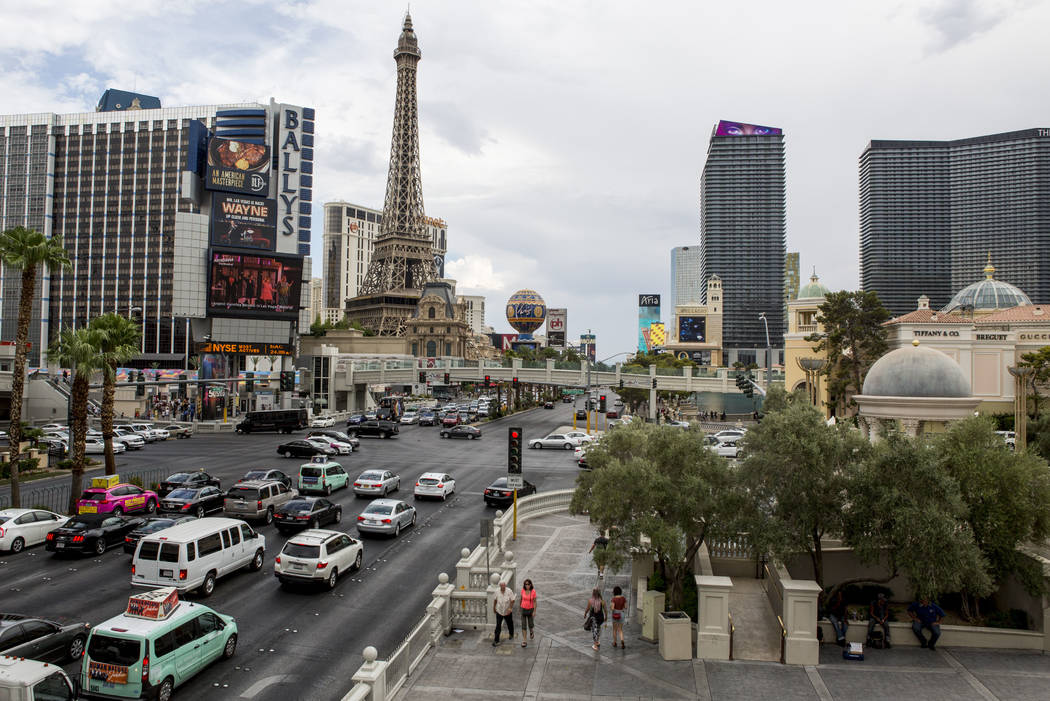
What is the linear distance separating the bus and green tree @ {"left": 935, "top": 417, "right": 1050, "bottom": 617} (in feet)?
185

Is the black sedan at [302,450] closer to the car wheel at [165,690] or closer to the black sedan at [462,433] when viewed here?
the black sedan at [462,433]

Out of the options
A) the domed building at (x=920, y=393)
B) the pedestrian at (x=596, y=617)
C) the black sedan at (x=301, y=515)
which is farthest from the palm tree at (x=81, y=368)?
the domed building at (x=920, y=393)

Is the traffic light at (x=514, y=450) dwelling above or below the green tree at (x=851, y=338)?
below

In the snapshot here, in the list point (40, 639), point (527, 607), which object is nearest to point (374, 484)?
point (527, 607)

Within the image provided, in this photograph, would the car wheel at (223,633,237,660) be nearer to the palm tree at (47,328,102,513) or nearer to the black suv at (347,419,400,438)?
the palm tree at (47,328,102,513)

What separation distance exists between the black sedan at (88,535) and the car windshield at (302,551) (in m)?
7.50

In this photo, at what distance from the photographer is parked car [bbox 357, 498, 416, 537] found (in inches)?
1009

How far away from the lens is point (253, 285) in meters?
75.8

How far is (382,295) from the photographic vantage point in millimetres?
154625

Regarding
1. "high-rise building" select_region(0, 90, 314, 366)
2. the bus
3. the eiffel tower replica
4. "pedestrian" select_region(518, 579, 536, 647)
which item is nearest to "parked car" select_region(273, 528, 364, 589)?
"pedestrian" select_region(518, 579, 536, 647)

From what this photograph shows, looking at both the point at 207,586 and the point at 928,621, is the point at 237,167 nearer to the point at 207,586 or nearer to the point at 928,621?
the point at 207,586

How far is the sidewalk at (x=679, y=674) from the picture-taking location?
13484mm

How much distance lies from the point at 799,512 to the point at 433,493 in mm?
20029

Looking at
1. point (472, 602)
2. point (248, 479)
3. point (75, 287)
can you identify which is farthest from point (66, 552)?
point (75, 287)
